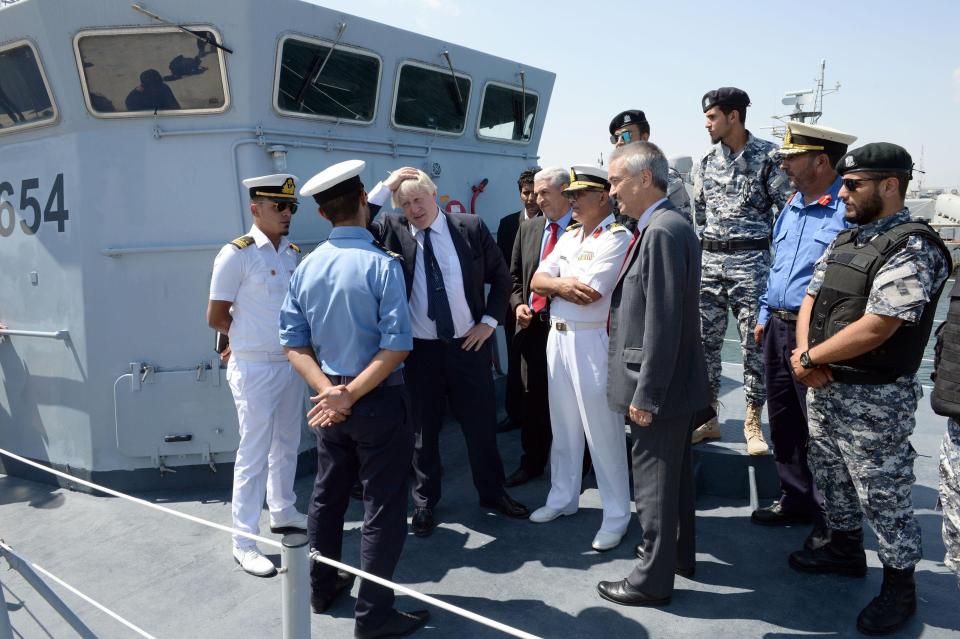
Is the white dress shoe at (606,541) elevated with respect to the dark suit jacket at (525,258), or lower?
lower

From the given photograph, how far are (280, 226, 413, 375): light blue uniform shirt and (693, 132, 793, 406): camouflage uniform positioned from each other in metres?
2.14

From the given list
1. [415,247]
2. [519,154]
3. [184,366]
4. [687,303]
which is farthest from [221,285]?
[519,154]

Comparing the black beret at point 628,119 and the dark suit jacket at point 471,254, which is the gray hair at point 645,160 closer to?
the dark suit jacket at point 471,254

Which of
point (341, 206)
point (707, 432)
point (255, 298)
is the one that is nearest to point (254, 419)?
point (255, 298)

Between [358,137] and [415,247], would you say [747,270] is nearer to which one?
[415,247]

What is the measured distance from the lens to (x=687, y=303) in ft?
8.67

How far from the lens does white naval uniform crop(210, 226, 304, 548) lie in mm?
3287

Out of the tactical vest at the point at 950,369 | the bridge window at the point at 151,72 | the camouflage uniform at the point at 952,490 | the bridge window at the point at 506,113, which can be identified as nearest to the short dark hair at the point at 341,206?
the bridge window at the point at 151,72

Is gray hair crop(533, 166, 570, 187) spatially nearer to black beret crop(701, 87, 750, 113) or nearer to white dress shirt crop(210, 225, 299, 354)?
black beret crop(701, 87, 750, 113)

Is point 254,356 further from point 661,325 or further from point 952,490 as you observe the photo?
point 952,490

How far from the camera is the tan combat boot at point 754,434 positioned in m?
3.73

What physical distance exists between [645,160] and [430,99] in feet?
9.45

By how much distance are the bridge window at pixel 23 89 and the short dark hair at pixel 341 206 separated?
8.25 ft

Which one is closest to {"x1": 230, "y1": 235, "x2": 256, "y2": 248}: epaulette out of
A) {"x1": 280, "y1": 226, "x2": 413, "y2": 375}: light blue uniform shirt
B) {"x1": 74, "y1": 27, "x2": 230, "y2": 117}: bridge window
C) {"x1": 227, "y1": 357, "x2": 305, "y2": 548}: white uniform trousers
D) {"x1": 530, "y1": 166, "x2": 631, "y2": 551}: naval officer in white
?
{"x1": 227, "y1": 357, "x2": 305, "y2": 548}: white uniform trousers
